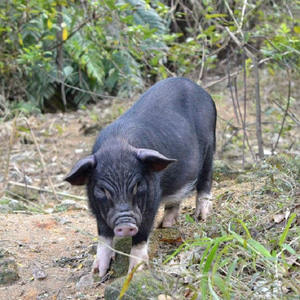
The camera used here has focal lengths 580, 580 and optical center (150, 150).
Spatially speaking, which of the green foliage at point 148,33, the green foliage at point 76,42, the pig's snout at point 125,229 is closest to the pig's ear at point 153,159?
the pig's snout at point 125,229

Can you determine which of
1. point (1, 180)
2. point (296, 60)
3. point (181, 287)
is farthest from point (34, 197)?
point (181, 287)

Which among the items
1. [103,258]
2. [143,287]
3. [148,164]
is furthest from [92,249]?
[143,287]

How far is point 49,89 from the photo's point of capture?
12.9 meters

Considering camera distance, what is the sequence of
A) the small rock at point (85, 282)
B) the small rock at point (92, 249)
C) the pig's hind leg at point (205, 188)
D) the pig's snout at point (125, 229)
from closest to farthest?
1. the pig's snout at point (125, 229)
2. the small rock at point (85, 282)
3. the small rock at point (92, 249)
4. the pig's hind leg at point (205, 188)

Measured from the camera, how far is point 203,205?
5.21m

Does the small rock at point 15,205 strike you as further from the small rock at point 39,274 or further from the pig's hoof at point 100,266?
the pig's hoof at point 100,266

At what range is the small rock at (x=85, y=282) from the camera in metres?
4.01

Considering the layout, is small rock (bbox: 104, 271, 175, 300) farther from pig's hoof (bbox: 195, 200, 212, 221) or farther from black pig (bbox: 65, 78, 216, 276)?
pig's hoof (bbox: 195, 200, 212, 221)

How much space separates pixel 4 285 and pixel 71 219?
174 cm

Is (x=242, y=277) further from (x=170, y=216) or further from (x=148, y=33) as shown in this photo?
(x=148, y=33)

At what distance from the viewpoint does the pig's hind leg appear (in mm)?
5199

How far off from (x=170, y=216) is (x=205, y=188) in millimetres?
472

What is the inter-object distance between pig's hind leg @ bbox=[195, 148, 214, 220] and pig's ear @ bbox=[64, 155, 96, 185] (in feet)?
5.06

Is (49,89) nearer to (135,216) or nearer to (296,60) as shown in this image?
(296,60)
